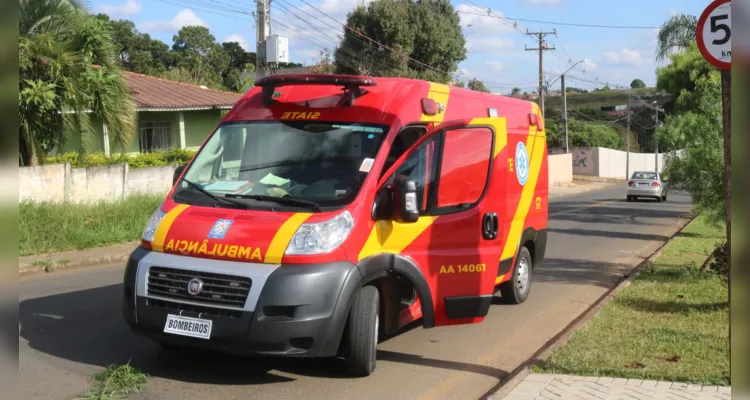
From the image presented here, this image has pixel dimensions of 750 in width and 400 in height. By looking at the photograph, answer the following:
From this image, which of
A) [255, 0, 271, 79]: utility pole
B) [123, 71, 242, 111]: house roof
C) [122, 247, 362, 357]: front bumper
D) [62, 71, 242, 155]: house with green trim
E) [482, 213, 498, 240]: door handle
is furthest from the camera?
[62, 71, 242, 155]: house with green trim

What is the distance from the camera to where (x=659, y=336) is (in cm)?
732

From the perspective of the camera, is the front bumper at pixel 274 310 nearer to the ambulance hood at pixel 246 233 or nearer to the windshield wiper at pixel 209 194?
the ambulance hood at pixel 246 233

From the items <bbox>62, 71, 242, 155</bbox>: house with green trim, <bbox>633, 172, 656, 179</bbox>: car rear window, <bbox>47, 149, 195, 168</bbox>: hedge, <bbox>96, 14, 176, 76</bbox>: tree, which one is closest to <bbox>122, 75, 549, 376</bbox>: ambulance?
<bbox>47, 149, 195, 168</bbox>: hedge

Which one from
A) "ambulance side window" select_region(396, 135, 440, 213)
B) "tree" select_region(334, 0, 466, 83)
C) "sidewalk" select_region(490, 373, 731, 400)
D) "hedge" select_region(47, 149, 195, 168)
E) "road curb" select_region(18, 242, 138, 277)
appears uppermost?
"tree" select_region(334, 0, 466, 83)

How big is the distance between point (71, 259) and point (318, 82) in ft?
26.1

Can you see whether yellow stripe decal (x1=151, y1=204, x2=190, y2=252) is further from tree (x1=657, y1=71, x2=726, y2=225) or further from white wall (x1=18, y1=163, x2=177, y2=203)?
white wall (x1=18, y1=163, x2=177, y2=203)

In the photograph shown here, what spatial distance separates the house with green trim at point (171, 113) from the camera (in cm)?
2466

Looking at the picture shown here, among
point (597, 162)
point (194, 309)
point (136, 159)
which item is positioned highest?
point (136, 159)

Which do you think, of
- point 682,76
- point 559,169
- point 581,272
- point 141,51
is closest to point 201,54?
point 141,51

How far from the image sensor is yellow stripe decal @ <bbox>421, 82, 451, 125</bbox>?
7.06 m

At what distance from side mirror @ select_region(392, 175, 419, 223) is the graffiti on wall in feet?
206

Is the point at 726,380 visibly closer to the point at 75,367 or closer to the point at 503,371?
the point at 503,371

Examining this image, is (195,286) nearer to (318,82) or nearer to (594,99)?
(318,82)

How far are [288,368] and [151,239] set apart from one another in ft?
5.28
